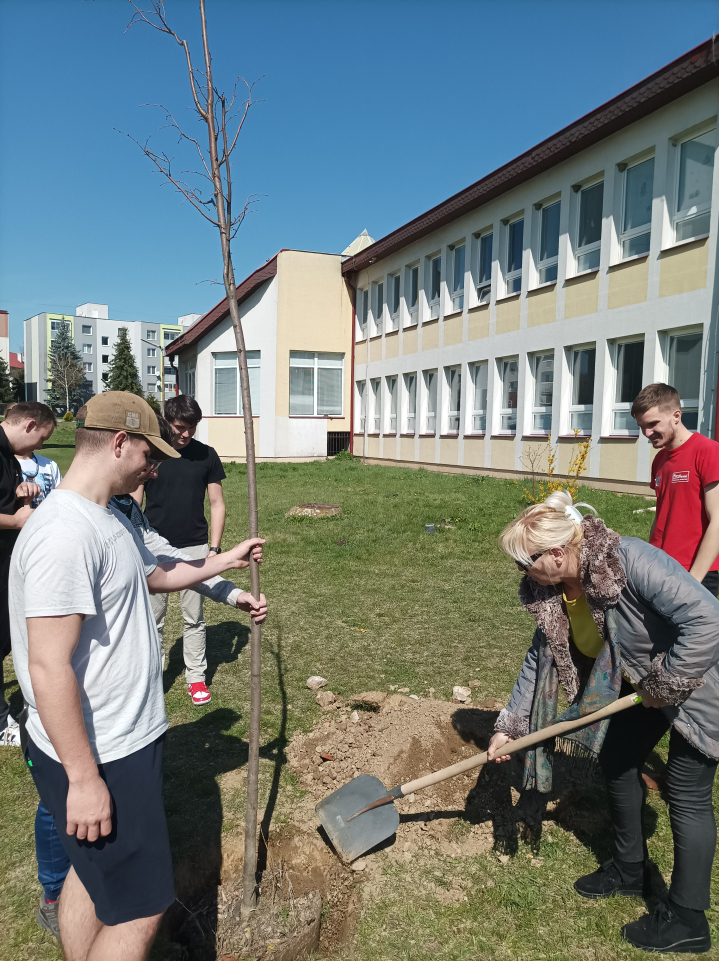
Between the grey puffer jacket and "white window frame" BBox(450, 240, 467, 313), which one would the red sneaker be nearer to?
the grey puffer jacket

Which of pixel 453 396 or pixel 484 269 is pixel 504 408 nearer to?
pixel 453 396

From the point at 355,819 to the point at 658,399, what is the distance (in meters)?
2.77

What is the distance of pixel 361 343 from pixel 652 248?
13.4m

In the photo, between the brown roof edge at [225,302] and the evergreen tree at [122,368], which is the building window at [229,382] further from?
the evergreen tree at [122,368]

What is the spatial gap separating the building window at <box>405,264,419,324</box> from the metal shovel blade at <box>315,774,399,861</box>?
2006 centimetres

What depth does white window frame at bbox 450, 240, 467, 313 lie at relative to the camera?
19547 millimetres

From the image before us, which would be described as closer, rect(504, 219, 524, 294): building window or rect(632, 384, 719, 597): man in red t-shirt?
rect(632, 384, 719, 597): man in red t-shirt

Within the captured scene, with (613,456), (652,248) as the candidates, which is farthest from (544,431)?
(652,248)

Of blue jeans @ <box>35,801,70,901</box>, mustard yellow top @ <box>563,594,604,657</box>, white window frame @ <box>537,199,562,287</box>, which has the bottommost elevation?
blue jeans @ <box>35,801,70,901</box>

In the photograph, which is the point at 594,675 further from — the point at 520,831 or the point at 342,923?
the point at 342,923

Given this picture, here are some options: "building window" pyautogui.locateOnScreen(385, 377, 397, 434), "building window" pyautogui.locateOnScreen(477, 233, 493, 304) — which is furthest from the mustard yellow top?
"building window" pyautogui.locateOnScreen(385, 377, 397, 434)

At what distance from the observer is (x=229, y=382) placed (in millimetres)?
25219

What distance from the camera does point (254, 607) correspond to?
2738mm

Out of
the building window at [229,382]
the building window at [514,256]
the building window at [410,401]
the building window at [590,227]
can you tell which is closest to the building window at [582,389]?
the building window at [590,227]
